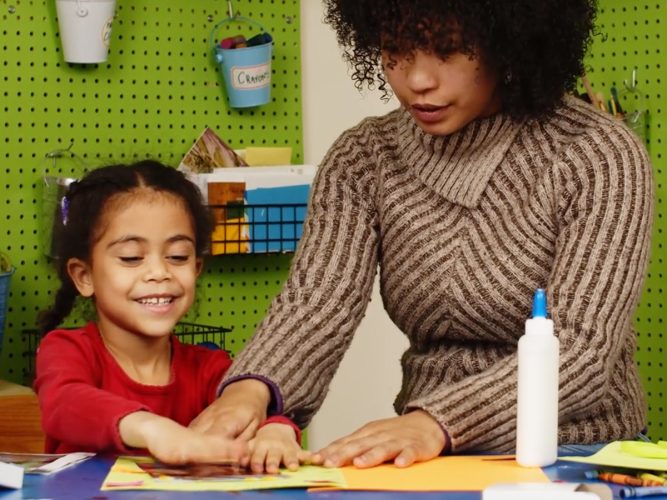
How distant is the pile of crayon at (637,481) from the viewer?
47.4 inches

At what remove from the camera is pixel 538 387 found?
128cm

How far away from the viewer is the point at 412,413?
145 centimetres

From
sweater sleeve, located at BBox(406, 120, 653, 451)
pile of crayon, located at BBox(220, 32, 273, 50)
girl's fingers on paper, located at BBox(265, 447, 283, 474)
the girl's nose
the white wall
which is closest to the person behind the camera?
girl's fingers on paper, located at BBox(265, 447, 283, 474)

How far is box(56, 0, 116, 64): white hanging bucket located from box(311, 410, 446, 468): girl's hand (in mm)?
1548

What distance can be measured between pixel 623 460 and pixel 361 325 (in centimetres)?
193

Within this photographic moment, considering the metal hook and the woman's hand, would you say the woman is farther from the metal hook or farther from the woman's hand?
the metal hook

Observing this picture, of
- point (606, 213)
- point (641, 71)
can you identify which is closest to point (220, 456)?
point (606, 213)

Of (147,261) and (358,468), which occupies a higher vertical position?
(147,261)

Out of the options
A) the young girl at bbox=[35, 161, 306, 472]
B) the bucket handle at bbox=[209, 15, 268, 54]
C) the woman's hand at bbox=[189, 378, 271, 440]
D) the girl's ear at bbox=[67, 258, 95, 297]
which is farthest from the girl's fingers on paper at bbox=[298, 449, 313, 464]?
the bucket handle at bbox=[209, 15, 268, 54]

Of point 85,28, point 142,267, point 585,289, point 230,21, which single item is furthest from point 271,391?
point 230,21

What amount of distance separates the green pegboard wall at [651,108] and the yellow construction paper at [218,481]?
1.72m

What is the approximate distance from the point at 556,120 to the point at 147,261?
64 cm

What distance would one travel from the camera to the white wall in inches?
122

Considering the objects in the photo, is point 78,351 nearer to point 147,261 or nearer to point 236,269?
point 147,261
